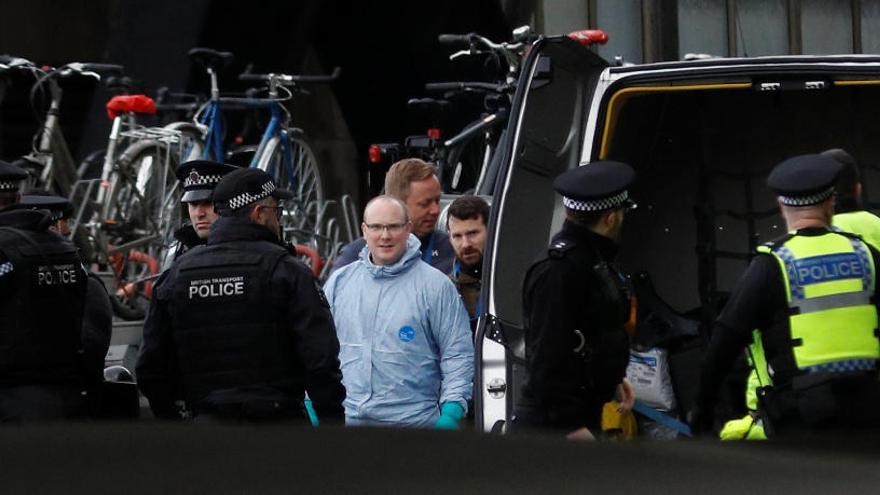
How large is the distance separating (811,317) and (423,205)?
7.43 ft

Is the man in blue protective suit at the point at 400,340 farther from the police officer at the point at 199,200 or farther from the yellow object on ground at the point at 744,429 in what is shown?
the yellow object on ground at the point at 744,429

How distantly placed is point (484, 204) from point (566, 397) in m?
2.07

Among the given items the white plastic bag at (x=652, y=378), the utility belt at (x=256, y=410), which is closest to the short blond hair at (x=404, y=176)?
the white plastic bag at (x=652, y=378)

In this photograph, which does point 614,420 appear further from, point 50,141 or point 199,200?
point 50,141

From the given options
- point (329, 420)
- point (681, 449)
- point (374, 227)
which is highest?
point (681, 449)

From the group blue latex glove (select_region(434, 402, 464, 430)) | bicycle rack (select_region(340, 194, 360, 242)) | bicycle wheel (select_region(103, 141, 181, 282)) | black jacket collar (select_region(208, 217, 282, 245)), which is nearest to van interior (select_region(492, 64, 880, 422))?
blue latex glove (select_region(434, 402, 464, 430))

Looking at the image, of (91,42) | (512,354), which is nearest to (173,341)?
(512,354)

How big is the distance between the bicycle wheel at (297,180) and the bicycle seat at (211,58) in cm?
59

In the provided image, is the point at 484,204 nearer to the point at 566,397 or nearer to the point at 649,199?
the point at 649,199

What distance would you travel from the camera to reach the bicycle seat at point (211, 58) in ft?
39.2

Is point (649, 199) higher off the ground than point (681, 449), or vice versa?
point (681, 449)

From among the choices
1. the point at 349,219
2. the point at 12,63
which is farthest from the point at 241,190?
the point at 349,219

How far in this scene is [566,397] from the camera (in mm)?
5293

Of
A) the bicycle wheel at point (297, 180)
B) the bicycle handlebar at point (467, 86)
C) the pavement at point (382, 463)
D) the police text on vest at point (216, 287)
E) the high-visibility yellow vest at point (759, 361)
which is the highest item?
the pavement at point (382, 463)
